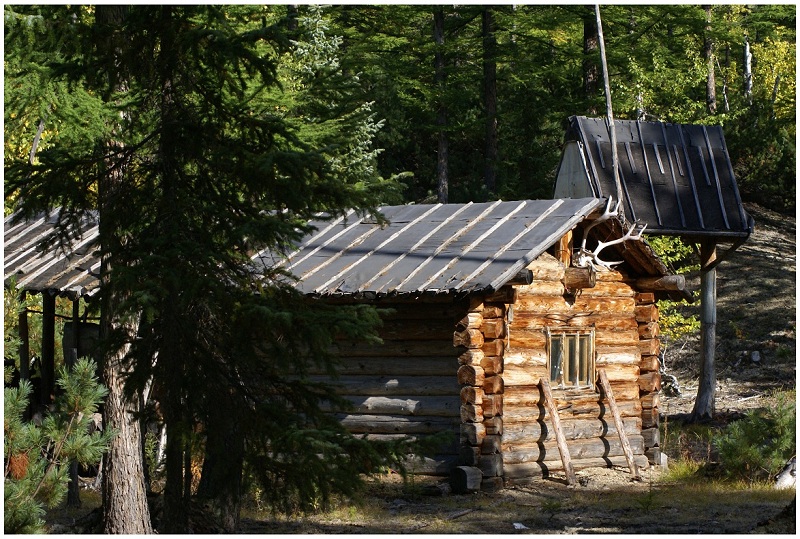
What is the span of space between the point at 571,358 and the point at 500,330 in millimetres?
2203

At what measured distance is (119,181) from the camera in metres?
9.93

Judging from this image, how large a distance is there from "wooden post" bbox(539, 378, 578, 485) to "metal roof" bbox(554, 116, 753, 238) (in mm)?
5912

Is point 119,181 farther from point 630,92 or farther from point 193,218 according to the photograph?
point 630,92

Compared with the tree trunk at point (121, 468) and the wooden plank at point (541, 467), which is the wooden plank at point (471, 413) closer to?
the wooden plank at point (541, 467)

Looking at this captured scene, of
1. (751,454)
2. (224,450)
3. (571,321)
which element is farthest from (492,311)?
(224,450)

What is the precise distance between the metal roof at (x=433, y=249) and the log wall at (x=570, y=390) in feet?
2.93

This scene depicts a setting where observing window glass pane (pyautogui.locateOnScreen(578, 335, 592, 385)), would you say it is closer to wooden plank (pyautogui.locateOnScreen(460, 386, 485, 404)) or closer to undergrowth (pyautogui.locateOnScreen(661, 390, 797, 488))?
undergrowth (pyautogui.locateOnScreen(661, 390, 797, 488))

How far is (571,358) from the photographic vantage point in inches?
642

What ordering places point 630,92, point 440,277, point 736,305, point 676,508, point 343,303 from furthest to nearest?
point 736,305 < point 630,92 < point 343,303 < point 440,277 < point 676,508

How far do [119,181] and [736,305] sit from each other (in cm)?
2437

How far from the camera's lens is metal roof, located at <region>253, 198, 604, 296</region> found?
14.1 meters

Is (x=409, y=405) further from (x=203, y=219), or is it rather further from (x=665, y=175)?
(x=665, y=175)

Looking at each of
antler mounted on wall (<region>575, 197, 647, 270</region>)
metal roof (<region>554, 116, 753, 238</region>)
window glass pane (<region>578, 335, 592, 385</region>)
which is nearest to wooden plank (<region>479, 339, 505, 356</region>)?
antler mounted on wall (<region>575, 197, 647, 270</region>)

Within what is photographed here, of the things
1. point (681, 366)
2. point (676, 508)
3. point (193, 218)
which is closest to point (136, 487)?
point (193, 218)
